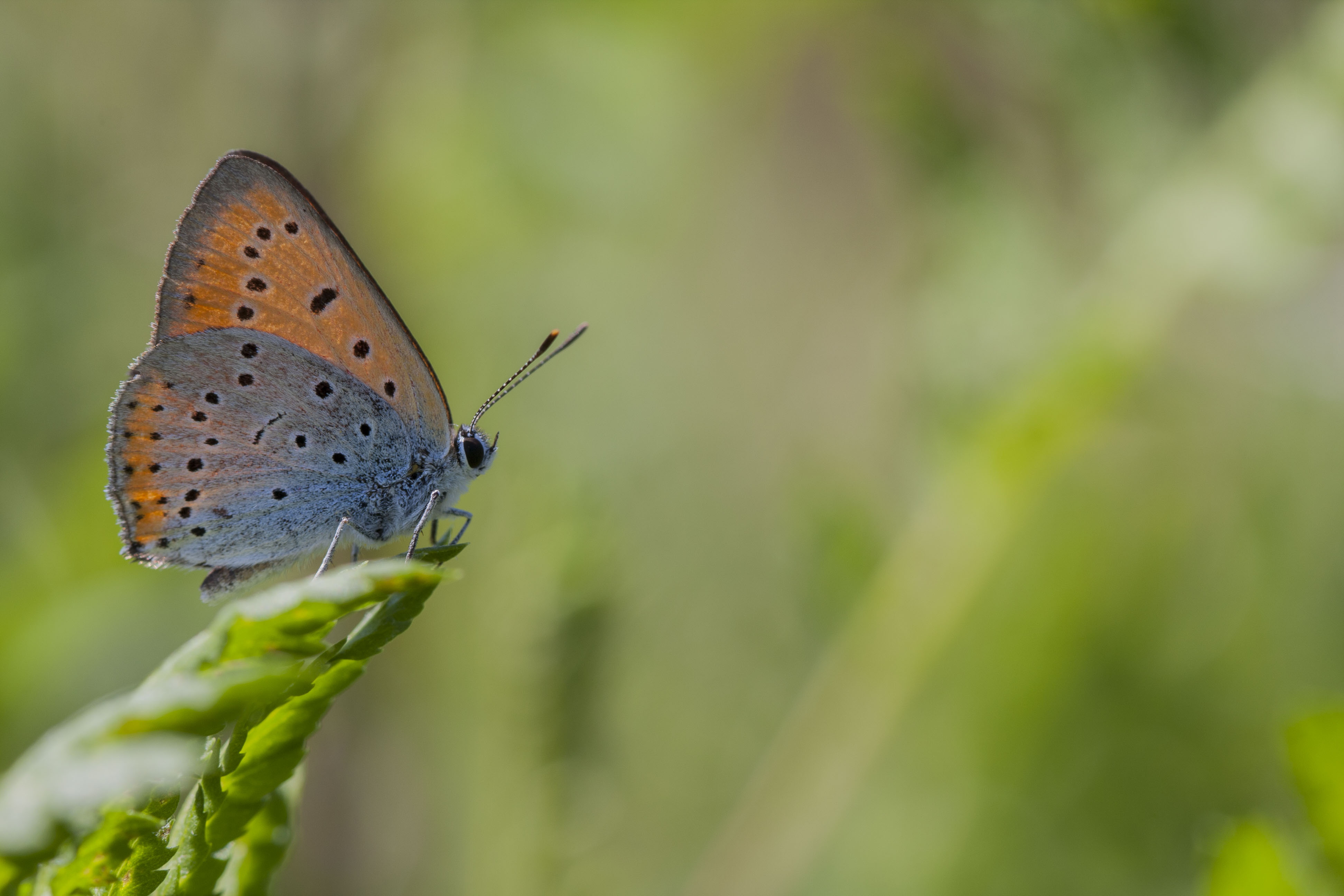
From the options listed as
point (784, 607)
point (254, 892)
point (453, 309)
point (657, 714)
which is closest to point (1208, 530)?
point (784, 607)

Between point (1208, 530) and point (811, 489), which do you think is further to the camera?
A: point (1208, 530)

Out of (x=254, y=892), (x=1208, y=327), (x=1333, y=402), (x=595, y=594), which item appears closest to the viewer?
(x=254, y=892)

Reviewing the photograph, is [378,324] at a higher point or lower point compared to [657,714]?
higher

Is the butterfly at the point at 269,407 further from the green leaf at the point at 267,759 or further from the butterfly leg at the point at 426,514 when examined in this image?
the green leaf at the point at 267,759

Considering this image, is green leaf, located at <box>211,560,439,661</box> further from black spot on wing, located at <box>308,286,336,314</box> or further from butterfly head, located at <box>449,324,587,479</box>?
butterfly head, located at <box>449,324,587,479</box>

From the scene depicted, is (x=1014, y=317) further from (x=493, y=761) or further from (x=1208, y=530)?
(x=493, y=761)

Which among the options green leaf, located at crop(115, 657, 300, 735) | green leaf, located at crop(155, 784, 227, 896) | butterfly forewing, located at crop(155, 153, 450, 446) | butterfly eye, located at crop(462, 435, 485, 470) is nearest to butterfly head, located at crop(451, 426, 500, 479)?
butterfly eye, located at crop(462, 435, 485, 470)
